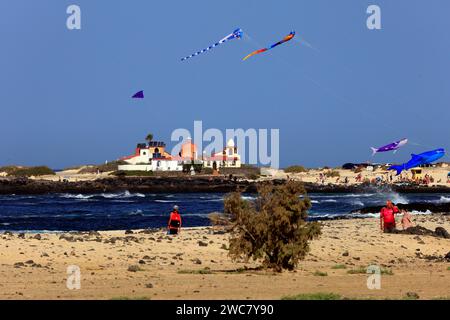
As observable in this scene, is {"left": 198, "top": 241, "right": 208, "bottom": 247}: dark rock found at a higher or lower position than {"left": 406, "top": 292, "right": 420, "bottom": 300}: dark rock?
higher

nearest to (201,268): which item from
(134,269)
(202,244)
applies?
(134,269)

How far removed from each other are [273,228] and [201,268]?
2.62 m

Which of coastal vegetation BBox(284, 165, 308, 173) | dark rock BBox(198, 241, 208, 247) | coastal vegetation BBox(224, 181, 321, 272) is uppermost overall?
coastal vegetation BBox(284, 165, 308, 173)

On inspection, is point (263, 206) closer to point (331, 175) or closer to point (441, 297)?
point (441, 297)

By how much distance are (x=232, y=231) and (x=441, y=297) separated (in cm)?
563

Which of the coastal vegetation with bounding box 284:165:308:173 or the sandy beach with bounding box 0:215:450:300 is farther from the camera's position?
the coastal vegetation with bounding box 284:165:308:173

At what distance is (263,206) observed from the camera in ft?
64.6

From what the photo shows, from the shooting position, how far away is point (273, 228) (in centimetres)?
1933

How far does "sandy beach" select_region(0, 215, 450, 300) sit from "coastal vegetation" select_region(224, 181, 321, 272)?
0.41 m

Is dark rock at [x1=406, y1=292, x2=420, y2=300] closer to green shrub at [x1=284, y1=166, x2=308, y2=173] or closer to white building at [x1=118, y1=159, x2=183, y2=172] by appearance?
white building at [x1=118, y1=159, x2=183, y2=172]

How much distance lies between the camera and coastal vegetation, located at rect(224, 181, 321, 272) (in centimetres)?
1938

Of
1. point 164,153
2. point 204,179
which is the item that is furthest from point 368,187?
point 164,153

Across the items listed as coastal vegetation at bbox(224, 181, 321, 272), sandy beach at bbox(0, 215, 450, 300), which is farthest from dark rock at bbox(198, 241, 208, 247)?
coastal vegetation at bbox(224, 181, 321, 272)

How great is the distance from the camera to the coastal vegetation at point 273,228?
19375 millimetres
